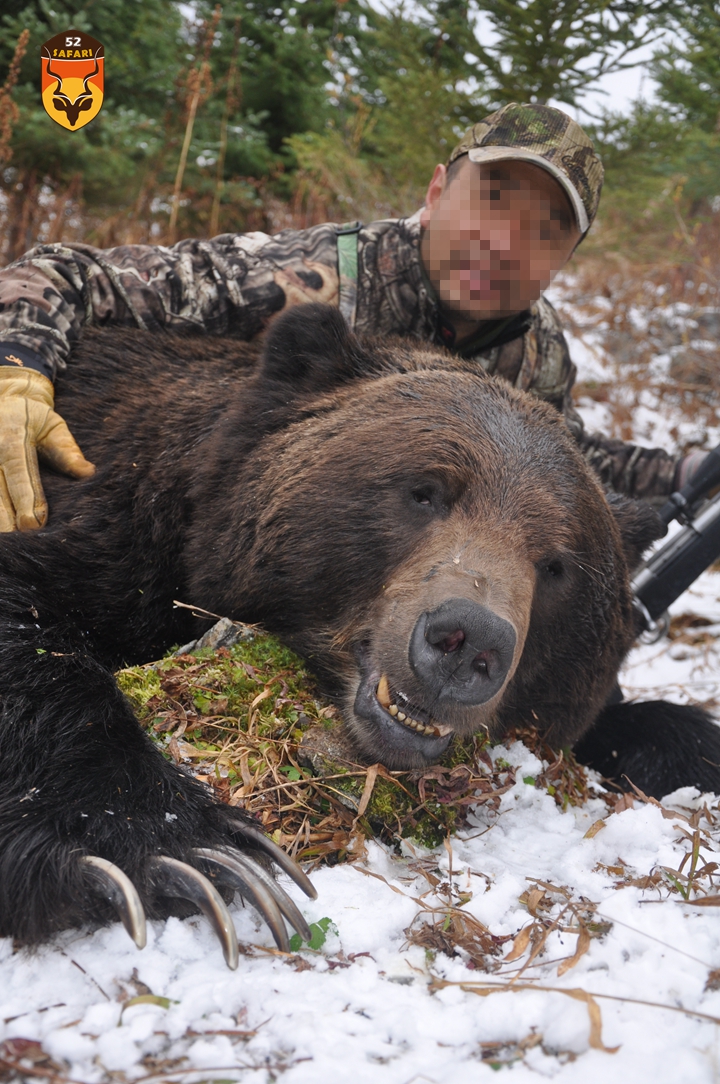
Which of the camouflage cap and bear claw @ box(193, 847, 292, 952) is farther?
the camouflage cap

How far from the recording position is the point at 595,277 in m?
11.1

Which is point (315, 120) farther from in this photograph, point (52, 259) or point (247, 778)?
point (247, 778)

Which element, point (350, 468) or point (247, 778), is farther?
point (350, 468)

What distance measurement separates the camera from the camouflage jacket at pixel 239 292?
3371 mm

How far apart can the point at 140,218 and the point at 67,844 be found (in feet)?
24.1

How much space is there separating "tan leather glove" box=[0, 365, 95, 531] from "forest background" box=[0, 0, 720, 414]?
117 inches

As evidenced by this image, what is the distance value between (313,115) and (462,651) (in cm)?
927

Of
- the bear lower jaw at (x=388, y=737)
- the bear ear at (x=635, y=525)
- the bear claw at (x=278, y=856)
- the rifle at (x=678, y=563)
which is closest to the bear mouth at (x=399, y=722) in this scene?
the bear lower jaw at (x=388, y=737)

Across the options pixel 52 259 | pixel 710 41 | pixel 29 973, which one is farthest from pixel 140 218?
pixel 29 973

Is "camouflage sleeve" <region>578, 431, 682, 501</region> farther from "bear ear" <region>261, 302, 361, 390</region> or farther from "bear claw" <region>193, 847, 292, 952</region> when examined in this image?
"bear claw" <region>193, 847, 292, 952</region>

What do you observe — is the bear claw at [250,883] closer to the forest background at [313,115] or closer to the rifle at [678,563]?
the rifle at [678,563]

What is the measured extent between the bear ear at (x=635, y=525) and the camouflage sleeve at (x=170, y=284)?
5.78ft

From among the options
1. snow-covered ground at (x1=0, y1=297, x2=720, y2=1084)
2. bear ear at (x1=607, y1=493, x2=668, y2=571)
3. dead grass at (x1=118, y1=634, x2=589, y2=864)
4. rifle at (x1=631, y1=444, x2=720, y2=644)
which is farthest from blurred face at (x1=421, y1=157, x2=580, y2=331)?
snow-covered ground at (x1=0, y1=297, x2=720, y2=1084)

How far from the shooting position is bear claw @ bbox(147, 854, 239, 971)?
167 centimetres
